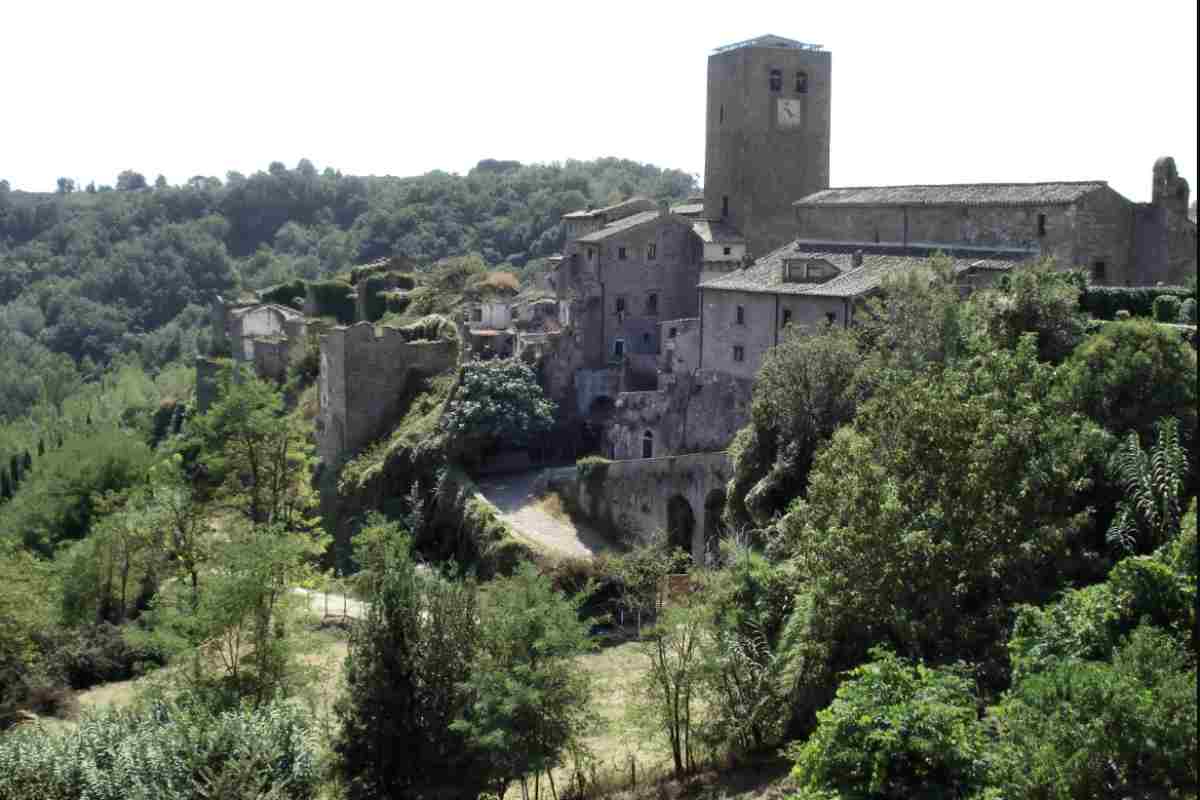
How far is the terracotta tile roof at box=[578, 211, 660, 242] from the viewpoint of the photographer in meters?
49.3

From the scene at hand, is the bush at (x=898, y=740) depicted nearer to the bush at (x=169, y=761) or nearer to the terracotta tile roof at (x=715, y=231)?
the bush at (x=169, y=761)

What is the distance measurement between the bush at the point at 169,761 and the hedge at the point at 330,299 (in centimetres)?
4448

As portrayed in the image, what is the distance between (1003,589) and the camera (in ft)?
69.4

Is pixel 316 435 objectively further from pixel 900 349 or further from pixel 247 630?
pixel 900 349

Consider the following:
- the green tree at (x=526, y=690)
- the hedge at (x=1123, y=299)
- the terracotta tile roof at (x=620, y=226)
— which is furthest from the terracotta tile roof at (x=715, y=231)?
the green tree at (x=526, y=690)

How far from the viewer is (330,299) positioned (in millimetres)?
68562

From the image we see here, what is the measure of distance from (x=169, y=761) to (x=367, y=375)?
27341 mm

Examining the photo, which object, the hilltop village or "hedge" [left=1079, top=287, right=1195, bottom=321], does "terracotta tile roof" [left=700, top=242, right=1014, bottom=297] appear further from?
"hedge" [left=1079, top=287, right=1195, bottom=321]

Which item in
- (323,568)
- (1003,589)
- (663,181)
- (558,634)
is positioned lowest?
(323,568)

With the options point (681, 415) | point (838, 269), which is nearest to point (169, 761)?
point (681, 415)

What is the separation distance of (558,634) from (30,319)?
12861 centimetres

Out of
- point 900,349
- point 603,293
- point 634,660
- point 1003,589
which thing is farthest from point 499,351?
point 1003,589

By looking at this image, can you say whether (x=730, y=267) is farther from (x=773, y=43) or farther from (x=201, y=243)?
(x=201, y=243)

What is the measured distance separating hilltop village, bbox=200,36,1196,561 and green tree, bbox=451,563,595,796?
12.9 meters
